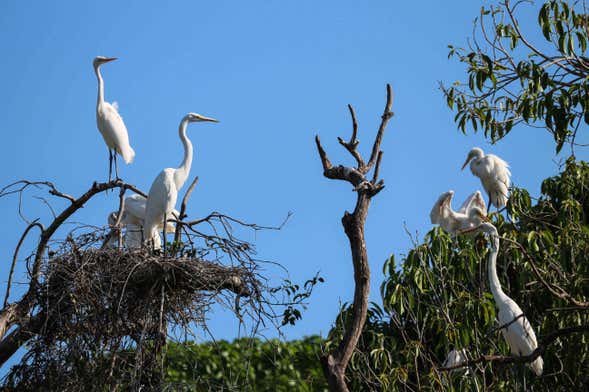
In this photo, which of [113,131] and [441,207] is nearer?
[113,131]

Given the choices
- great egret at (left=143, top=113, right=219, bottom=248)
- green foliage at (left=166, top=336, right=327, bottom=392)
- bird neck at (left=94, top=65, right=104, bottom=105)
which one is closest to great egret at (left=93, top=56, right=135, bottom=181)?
bird neck at (left=94, top=65, right=104, bottom=105)

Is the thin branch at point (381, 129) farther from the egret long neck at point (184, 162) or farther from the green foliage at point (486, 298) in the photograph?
the egret long neck at point (184, 162)

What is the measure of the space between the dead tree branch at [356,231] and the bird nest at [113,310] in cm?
111

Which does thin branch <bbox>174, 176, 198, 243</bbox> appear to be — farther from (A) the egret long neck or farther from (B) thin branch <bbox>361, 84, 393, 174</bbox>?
(B) thin branch <bbox>361, 84, 393, 174</bbox>

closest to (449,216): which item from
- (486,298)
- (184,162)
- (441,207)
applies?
(441,207)

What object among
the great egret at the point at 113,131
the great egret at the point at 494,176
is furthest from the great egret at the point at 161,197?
the great egret at the point at 494,176

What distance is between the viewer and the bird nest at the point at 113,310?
511 cm

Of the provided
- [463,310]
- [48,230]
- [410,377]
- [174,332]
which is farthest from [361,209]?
[410,377]

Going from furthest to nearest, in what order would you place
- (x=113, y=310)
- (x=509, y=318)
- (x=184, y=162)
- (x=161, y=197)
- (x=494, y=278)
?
(x=184, y=162) < (x=161, y=197) < (x=494, y=278) < (x=509, y=318) < (x=113, y=310)

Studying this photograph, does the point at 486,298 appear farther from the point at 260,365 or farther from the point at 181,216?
the point at 260,365

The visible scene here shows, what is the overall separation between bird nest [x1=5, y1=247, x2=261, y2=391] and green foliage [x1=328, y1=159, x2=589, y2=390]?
98 centimetres

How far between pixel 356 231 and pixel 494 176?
606 centimetres

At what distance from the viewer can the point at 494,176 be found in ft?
32.8

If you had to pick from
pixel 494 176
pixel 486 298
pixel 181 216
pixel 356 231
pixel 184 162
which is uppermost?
pixel 494 176
